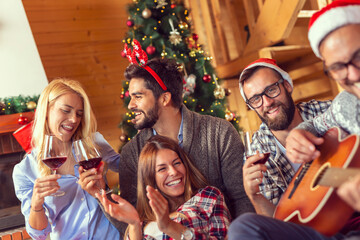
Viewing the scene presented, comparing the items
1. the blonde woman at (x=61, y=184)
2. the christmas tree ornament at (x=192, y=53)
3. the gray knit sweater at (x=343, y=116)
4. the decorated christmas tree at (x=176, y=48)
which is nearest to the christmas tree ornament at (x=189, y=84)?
the decorated christmas tree at (x=176, y=48)

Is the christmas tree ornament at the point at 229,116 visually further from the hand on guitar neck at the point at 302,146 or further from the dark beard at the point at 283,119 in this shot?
the hand on guitar neck at the point at 302,146

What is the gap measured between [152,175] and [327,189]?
1046mm

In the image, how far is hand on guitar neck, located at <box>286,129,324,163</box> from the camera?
1.17 m

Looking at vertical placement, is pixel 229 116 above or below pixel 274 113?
below

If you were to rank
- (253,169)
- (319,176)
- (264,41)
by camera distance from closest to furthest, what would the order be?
(319,176), (253,169), (264,41)

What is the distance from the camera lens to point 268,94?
174 cm

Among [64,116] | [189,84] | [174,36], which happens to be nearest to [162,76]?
[64,116]

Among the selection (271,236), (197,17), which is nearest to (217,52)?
(197,17)

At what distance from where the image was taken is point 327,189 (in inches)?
37.5

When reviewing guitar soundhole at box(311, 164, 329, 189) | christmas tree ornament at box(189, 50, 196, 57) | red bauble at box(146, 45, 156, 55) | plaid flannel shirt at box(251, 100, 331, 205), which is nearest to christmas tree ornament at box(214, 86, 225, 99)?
christmas tree ornament at box(189, 50, 196, 57)

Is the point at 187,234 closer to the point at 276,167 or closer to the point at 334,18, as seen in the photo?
the point at 276,167

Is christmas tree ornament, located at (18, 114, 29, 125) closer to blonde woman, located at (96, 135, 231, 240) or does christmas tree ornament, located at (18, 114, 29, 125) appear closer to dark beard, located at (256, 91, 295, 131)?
blonde woman, located at (96, 135, 231, 240)

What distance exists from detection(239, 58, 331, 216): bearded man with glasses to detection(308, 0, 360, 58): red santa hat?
0.53 metres

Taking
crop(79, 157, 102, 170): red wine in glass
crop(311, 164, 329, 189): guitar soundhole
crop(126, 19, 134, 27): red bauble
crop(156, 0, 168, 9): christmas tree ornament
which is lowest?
crop(311, 164, 329, 189): guitar soundhole
